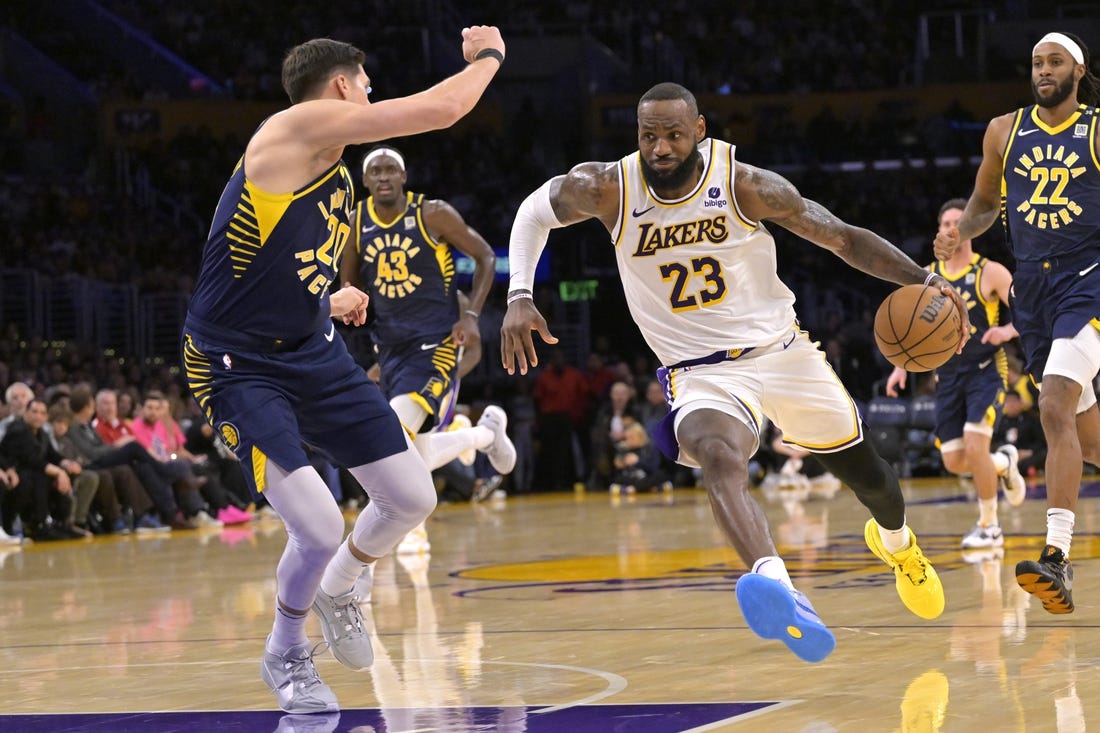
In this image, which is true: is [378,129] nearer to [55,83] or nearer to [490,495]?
[490,495]

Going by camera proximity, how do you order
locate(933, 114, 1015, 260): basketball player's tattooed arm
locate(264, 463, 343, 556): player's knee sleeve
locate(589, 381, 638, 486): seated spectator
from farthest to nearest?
locate(589, 381, 638, 486): seated spectator < locate(933, 114, 1015, 260): basketball player's tattooed arm < locate(264, 463, 343, 556): player's knee sleeve

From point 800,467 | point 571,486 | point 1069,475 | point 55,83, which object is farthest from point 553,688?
point 55,83

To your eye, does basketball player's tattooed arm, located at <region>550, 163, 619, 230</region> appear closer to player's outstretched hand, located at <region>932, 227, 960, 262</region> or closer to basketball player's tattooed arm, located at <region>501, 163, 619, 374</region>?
basketball player's tattooed arm, located at <region>501, 163, 619, 374</region>

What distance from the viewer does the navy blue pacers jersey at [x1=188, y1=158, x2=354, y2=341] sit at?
5012 mm

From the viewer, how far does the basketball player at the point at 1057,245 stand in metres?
6.64

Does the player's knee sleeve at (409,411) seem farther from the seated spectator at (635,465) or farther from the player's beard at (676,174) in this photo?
the seated spectator at (635,465)

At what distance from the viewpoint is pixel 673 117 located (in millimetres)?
5621

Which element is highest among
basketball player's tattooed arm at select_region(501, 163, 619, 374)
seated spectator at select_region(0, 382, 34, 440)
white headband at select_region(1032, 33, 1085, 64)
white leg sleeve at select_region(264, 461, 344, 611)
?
white headband at select_region(1032, 33, 1085, 64)

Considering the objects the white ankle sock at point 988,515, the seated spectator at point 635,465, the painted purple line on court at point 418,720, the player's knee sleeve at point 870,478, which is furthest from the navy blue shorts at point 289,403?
the seated spectator at point 635,465

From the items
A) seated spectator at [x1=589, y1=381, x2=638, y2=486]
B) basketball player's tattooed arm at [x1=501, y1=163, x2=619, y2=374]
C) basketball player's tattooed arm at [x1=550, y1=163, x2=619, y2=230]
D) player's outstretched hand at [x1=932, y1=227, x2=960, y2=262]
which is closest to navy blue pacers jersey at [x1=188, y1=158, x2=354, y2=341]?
basketball player's tattooed arm at [x1=501, y1=163, x2=619, y2=374]

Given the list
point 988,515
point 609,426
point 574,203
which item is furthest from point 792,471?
point 574,203

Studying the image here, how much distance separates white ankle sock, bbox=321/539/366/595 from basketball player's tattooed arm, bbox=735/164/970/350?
6.39 feet

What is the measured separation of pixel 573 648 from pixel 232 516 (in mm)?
10277

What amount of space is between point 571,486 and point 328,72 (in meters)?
15.6
